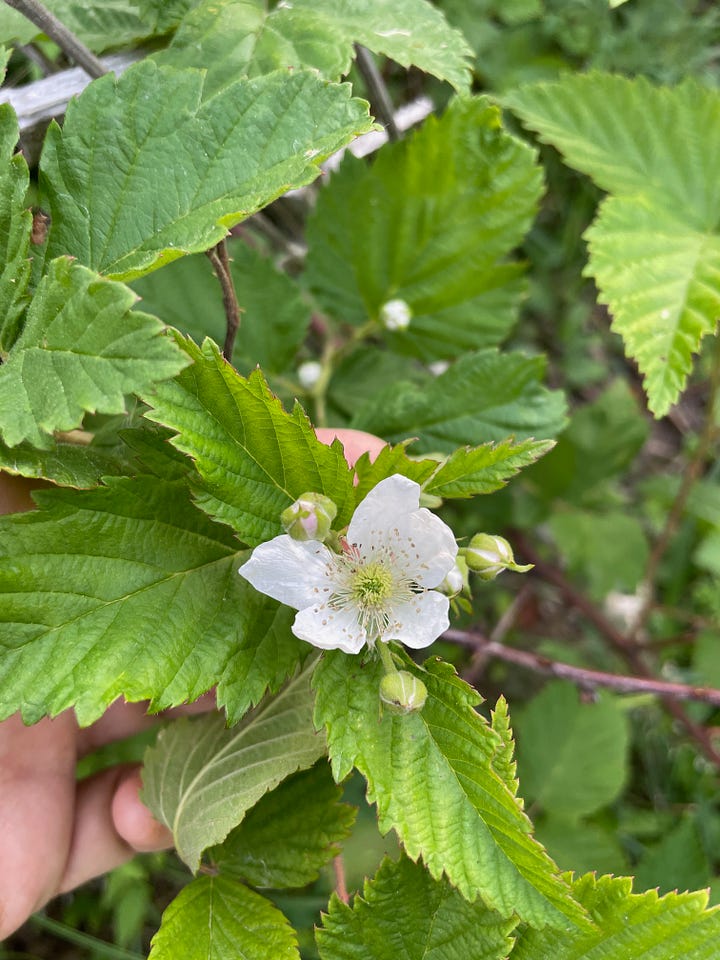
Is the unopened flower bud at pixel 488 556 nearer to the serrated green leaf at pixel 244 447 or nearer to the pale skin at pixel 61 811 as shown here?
the serrated green leaf at pixel 244 447

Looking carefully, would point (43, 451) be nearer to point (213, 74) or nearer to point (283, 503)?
point (283, 503)

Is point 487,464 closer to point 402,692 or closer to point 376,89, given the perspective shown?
point 402,692

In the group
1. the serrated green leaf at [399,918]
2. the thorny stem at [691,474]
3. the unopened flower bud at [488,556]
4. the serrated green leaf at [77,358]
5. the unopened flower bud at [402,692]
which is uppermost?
the serrated green leaf at [77,358]

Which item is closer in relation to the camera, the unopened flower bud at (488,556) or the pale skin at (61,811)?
the unopened flower bud at (488,556)

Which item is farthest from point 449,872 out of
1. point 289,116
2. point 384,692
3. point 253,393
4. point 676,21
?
point 676,21

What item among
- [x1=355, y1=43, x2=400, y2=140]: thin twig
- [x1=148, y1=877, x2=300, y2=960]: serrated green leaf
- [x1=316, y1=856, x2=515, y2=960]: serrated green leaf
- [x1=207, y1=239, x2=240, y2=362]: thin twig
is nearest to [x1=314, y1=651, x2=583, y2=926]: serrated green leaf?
[x1=316, y1=856, x2=515, y2=960]: serrated green leaf

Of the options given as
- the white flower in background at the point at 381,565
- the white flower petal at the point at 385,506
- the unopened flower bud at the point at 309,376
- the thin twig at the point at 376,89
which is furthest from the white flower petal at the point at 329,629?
the thin twig at the point at 376,89

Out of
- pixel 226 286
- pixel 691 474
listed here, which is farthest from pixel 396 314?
pixel 691 474

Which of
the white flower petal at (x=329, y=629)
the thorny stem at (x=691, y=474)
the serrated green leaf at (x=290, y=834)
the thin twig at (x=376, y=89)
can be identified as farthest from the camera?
the thorny stem at (x=691, y=474)

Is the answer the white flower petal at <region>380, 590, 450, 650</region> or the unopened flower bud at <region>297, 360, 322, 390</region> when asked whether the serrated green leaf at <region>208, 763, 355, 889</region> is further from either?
the unopened flower bud at <region>297, 360, 322, 390</region>
